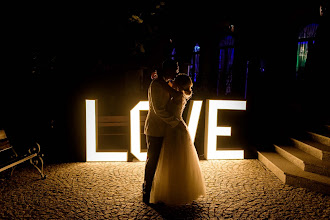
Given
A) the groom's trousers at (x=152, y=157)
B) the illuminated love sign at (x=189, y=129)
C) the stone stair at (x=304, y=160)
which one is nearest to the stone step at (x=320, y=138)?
the stone stair at (x=304, y=160)

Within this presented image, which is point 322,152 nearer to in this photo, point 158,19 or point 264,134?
point 264,134

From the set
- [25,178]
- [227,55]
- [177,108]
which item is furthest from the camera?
[227,55]

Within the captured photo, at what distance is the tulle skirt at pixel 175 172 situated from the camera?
351cm

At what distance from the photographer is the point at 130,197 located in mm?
3959

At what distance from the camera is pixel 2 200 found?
3.82 m

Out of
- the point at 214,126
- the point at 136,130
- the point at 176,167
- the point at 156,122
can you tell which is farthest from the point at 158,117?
the point at 214,126

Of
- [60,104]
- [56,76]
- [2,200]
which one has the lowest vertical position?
[2,200]

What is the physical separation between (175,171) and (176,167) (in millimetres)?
59

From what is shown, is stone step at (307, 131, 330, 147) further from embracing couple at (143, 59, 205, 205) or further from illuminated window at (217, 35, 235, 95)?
illuminated window at (217, 35, 235, 95)

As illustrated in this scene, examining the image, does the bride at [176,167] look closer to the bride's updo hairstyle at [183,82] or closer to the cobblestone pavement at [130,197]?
the bride's updo hairstyle at [183,82]

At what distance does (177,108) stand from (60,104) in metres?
3.25

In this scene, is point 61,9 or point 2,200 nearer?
point 2,200

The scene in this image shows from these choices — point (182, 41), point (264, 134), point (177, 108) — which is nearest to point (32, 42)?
point (177, 108)

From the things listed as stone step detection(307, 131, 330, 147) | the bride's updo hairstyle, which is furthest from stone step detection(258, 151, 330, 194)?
the bride's updo hairstyle
